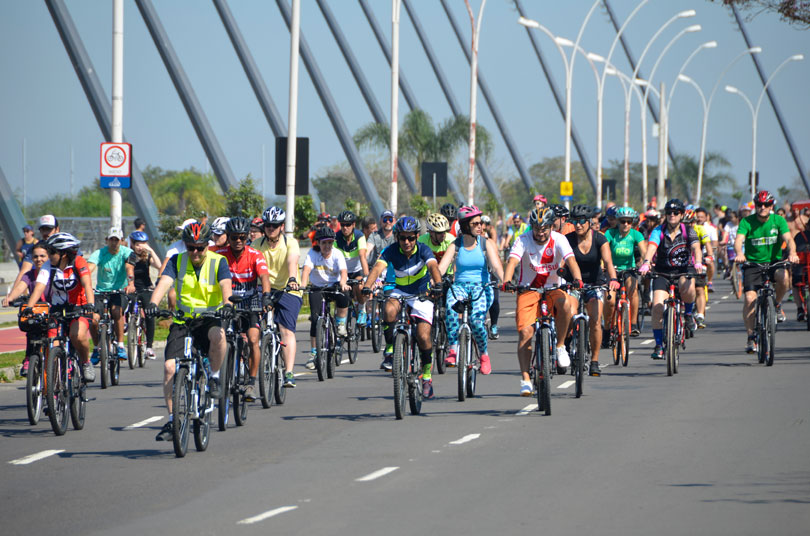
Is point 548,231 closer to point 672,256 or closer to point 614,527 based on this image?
point 672,256

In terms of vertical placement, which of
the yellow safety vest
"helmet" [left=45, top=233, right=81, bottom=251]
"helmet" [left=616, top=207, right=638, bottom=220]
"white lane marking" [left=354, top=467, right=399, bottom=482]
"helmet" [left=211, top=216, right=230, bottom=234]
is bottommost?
"white lane marking" [left=354, top=467, right=399, bottom=482]

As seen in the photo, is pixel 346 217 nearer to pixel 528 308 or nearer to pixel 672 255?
pixel 672 255

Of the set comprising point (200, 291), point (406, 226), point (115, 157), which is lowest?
point (200, 291)

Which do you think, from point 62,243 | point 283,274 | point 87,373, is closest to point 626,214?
point 283,274

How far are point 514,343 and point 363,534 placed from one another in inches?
511

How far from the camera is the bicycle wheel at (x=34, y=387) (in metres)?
10.9

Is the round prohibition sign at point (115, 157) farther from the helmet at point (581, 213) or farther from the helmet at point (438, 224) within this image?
the helmet at point (581, 213)

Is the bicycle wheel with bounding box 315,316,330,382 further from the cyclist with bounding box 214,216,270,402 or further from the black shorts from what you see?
the black shorts

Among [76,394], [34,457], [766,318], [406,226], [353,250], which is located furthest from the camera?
[353,250]

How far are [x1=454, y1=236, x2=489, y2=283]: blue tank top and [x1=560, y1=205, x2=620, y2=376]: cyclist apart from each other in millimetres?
1002

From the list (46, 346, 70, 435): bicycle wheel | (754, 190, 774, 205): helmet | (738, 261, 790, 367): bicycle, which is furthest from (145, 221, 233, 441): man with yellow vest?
(754, 190, 774, 205): helmet

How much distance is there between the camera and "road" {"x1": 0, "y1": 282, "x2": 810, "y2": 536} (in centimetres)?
735

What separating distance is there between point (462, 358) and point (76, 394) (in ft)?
11.3

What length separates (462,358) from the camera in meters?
12.4
